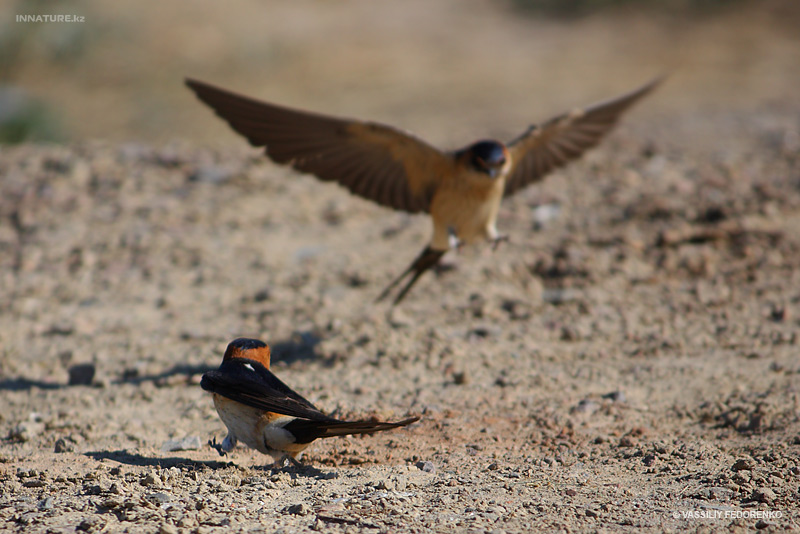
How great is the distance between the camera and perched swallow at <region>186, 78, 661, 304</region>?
16.1 ft

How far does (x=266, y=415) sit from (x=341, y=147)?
2044 mm

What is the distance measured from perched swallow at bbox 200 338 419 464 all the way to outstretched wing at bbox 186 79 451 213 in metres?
1.67

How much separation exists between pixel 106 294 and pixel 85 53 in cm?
1079

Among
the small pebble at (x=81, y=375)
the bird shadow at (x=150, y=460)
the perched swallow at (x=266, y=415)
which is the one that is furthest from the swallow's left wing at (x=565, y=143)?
the bird shadow at (x=150, y=460)

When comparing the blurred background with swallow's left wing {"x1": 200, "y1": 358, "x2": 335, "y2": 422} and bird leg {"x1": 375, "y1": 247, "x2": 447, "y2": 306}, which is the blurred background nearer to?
bird leg {"x1": 375, "y1": 247, "x2": 447, "y2": 306}

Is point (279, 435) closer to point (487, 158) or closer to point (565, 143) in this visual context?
point (487, 158)

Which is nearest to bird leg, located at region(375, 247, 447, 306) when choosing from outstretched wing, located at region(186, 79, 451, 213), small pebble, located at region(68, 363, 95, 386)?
outstretched wing, located at region(186, 79, 451, 213)

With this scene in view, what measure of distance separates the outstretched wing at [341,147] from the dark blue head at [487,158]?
19cm

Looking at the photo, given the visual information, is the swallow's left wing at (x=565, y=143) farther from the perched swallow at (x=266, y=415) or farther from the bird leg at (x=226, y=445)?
the bird leg at (x=226, y=445)

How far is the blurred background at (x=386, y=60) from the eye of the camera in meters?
11.6

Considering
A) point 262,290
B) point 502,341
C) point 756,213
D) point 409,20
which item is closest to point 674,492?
point 502,341

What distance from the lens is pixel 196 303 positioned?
584 centimetres

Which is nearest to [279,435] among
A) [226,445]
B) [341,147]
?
[226,445]

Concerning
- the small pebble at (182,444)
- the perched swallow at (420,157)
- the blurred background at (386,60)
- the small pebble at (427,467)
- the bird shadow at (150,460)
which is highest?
the blurred background at (386,60)
